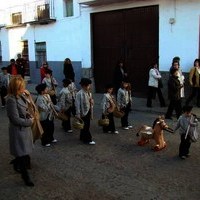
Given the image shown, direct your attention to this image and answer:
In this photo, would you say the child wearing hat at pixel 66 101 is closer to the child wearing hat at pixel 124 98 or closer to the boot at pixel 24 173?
the child wearing hat at pixel 124 98

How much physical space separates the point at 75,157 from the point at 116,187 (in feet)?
5.65

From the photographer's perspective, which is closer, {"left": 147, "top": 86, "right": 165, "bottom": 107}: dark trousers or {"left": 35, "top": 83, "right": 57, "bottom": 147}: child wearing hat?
{"left": 35, "top": 83, "right": 57, "bottom": 147}: child wearing hat

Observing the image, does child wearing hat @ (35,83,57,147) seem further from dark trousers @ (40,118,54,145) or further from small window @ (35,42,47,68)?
small window @ (35,42,47,68)

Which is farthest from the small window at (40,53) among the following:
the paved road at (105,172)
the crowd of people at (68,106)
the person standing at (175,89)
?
the paved road at (105,172)

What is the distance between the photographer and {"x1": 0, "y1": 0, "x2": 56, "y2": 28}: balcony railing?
729 inches

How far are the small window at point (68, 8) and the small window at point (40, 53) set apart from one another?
102 inches

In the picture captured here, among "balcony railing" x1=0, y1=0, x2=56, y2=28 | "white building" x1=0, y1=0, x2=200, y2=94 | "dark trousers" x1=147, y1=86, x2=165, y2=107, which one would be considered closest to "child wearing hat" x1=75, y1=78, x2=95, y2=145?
"dark trousers" x1=147, y1=86, x2=165, y2=107

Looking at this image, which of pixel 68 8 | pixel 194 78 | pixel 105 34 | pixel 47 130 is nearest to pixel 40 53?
pixel 68 8

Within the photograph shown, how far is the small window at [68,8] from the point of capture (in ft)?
57.3

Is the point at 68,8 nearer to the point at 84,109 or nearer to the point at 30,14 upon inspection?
the point at 30,14

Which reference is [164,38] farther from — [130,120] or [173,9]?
[130,120]

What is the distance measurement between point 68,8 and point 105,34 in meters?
3.11

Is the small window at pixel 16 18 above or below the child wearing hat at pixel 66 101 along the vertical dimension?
above

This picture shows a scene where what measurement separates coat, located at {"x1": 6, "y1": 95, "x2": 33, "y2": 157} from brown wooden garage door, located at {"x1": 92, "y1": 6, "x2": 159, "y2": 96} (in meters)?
8.83
